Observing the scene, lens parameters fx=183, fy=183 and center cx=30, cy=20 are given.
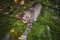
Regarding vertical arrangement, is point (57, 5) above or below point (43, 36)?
above

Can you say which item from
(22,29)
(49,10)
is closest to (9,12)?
(22,29)

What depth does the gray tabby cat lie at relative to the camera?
3.32 feet

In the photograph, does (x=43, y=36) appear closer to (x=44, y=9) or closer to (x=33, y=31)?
(x=33, y=31)

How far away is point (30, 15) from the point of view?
1.06 metres

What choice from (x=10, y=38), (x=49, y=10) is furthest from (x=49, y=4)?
(x=10, y=38)

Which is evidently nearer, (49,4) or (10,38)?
(10,38)

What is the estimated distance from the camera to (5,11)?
1057 mm

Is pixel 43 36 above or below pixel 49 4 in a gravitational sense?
below

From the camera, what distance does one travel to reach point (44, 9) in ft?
3.53

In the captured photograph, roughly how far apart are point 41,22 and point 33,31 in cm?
7

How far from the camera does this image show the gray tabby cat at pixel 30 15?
101 cm

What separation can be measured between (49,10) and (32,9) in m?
0.10

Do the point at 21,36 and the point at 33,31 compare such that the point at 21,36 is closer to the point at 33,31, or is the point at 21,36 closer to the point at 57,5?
the point at 33,31

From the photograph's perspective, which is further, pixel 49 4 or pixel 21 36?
pixel 49 4
